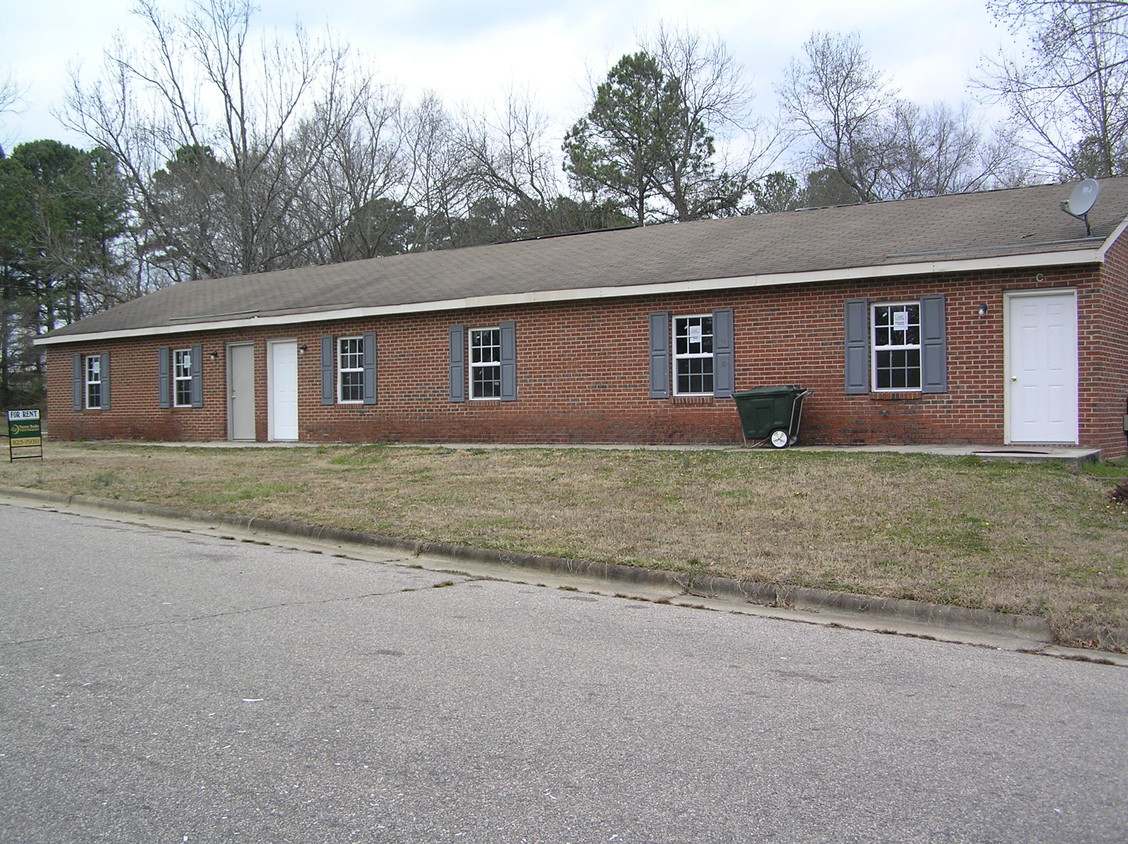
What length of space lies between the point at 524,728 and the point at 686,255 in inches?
605

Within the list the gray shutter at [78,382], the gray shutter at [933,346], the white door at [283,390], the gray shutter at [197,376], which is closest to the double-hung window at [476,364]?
the white door at [283,390]

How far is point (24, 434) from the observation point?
1833 centimetres

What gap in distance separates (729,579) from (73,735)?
16.2 feet

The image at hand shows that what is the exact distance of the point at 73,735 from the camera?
439 cm

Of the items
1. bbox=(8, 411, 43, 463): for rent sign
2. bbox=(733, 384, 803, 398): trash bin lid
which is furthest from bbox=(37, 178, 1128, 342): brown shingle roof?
bbox=(8, 411, 43, 463): for rent sign

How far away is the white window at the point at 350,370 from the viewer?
838 inches

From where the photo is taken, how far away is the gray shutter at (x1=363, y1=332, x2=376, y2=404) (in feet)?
68.5

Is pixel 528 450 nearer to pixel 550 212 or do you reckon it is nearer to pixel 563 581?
pixel 563 581

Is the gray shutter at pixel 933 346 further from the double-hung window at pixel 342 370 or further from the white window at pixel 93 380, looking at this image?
the white window at pixel 93 380

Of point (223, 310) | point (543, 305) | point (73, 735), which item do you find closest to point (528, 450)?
point (543, 305)

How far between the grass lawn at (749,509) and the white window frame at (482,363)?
287cm

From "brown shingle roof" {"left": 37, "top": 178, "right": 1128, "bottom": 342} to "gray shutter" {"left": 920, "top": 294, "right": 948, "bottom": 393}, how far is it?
2.47ft

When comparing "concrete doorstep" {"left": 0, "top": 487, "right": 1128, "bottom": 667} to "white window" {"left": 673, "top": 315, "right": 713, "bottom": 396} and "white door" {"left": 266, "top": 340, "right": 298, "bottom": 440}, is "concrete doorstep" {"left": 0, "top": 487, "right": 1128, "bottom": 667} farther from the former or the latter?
"white door" {"left": 266, "top": 340, "right": 298, "bottom": 440}

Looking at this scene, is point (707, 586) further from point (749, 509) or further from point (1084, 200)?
point (1084, 200)
